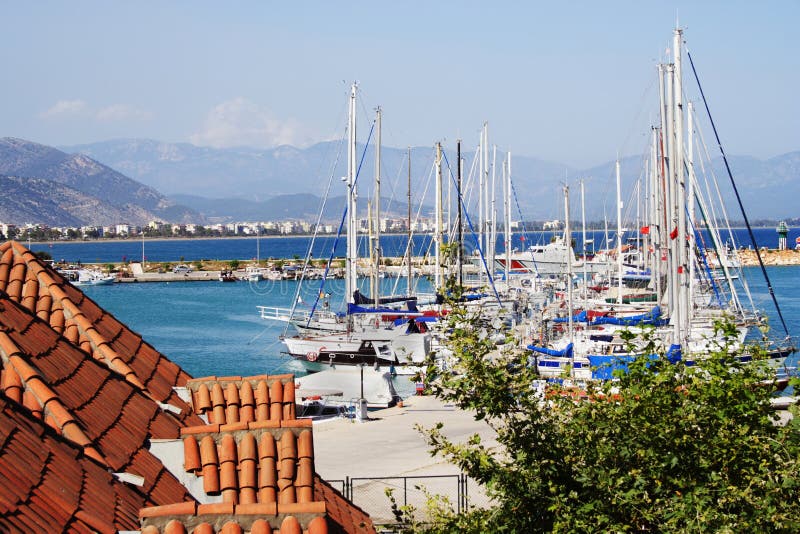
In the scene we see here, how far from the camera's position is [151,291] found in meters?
102

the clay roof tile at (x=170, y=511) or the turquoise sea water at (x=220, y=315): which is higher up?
the clay roof tile at (x=170, y=511)

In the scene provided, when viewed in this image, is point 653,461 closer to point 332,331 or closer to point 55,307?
point 55,307

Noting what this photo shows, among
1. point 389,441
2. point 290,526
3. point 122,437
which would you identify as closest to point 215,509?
point 290,526

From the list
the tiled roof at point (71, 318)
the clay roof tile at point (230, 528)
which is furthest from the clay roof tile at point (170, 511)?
the tiled roof at point (71, 318)

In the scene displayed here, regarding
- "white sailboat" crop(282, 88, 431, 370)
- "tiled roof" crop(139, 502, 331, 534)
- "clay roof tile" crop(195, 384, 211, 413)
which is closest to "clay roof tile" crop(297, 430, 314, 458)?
"tiled roof" crop(139, 502, 331, 534)

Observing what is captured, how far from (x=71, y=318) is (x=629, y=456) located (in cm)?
462

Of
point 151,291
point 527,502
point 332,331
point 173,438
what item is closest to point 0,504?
point 173,438

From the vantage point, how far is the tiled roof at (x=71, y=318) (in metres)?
8.45

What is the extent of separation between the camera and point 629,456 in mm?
7922

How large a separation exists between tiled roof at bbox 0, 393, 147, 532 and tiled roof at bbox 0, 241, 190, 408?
2.80 m

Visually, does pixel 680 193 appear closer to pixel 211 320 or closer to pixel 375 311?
pixel 375 311

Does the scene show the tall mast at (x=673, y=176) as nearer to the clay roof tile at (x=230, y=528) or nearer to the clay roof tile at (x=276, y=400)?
the clay roof tile at (x=276, y=400)

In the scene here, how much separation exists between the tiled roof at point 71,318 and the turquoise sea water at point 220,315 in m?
35.7

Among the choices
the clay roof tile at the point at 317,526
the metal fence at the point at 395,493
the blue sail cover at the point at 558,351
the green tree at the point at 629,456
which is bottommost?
the metal fence at the point at 395,493
